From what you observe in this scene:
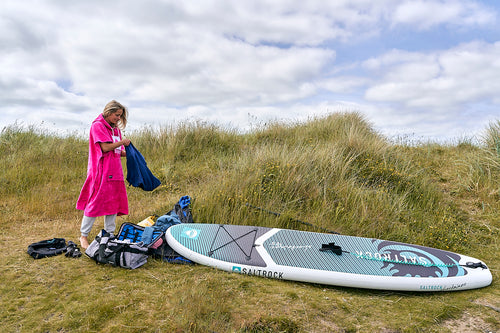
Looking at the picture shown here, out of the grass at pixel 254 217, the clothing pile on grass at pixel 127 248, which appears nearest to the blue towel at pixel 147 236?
the clothing pile on grass at pixel 127 248

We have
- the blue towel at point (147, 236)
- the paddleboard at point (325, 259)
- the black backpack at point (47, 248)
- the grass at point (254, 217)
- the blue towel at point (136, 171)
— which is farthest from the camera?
the blue towel at point (136, 171)

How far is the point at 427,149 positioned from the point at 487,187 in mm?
2905

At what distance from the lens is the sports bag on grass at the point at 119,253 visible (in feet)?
11.9

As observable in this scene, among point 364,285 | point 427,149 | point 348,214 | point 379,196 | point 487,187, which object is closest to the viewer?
point 364,285

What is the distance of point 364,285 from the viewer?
11.7 ft

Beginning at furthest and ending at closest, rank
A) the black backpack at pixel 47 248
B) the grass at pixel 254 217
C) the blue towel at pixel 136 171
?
1. the blue towel at pixel 136 171
2. the black backpack at pixel 47 248
3. the grass at pixel 254 217

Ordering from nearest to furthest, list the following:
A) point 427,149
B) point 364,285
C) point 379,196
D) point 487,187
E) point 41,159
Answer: point 364,285, point 379,196, point 487,187, point 41,159, point 427,149

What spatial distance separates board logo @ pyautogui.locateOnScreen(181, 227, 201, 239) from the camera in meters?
4.12

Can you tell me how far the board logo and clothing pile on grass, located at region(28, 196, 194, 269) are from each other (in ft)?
0.78

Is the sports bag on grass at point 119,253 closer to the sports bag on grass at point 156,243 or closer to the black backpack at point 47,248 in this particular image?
the sports bag on grass at point 156,243

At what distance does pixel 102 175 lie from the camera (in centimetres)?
400

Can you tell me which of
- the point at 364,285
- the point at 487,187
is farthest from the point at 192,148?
the point at 487,187

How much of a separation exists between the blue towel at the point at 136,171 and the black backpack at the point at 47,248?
43.6 inches

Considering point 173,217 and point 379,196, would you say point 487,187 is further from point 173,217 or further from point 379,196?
point 173,217
